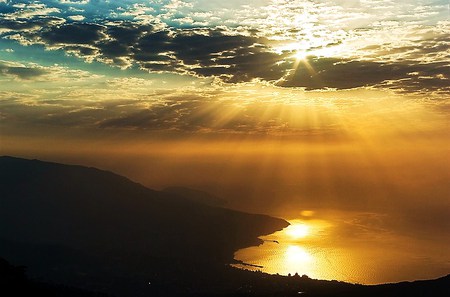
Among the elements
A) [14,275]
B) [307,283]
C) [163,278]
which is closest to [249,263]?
[163,278]

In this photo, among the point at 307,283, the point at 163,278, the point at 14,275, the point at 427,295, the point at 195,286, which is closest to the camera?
the point at 14,275

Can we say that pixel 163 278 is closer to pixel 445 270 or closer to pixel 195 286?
pixel 195 286

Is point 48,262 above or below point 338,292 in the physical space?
below

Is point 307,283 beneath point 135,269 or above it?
above

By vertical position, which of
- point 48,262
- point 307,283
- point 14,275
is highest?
point 14,275

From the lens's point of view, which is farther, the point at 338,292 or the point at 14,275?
the point at 338,292

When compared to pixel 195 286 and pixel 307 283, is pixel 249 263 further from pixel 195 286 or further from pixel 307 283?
pixel 307 283

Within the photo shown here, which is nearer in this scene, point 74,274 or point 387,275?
point 74,274

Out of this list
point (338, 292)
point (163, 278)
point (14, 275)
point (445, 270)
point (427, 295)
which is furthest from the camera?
point (445, 270)

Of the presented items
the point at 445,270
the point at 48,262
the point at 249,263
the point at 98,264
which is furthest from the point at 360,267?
the point at 48,262

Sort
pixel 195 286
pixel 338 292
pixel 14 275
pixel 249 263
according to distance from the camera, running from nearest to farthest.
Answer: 1. pixel 14 275
2. pixel 338 292
3. pixel 195 286
4. pixel 249 263
